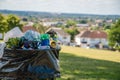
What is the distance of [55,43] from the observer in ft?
22.3

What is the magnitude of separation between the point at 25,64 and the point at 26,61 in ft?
0.18

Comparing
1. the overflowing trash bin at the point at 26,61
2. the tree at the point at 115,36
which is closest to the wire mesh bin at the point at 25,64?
the overflowing trash bin at the point at 26,61

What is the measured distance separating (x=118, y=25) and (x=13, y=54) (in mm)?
68516

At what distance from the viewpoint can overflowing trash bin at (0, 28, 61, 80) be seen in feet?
20.8

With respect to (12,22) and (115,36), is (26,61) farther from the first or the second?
(115,36)

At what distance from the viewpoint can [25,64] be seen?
6371mm

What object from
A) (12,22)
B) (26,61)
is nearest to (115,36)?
(12,22)

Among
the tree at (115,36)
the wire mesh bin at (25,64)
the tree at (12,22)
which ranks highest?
the wire mesh bin at (25,64)

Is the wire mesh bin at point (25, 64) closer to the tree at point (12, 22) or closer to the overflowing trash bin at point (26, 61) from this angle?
the overflowing trash bin at point (26, 61)

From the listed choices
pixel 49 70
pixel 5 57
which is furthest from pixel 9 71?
pixel 49 70

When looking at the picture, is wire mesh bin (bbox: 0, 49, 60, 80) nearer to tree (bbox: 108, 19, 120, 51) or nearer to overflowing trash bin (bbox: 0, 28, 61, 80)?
overflowing trash bin (bbox: 0, 28, 61, 80)

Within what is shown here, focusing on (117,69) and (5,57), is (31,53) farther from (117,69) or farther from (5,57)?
(117,69)

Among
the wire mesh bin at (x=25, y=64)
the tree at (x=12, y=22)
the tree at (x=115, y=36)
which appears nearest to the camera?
the wire mesh bin at (x=25, y=64)

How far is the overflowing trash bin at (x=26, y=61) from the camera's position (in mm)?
6340
